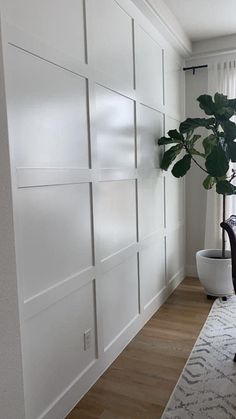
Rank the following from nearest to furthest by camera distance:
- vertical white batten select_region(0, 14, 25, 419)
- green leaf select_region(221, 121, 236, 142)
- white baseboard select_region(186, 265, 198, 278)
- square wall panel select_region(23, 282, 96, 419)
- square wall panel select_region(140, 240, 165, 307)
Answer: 1. vertical white batten select_region(0, 14, 25, 419)
2. square wall panel select_region(23, 282, 96, 419)
3. square wall panel select_region(140, 240, 165, 307)
4. green leaf select_region(221, 121, 236, 142)
5. white baseboard select_region(186, 265, 198, 278)

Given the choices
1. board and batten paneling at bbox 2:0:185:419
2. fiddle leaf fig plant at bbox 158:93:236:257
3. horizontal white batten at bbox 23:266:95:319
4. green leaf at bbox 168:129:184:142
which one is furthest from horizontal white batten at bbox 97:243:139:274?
green leaf at bbox 168:129:184:142

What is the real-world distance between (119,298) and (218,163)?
4.35 ft

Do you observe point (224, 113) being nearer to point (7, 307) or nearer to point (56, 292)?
point (56, 292)

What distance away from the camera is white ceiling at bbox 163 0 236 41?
288 cm

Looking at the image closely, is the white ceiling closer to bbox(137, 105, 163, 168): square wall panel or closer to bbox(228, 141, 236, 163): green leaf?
bbox(137, 105, 163, 168): square wall panel

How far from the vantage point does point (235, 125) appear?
9.69ft

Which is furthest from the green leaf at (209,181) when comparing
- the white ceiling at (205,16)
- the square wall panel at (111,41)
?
the white ceiling at (205,16)

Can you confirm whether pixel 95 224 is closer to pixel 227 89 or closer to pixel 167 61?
pixel 167 61

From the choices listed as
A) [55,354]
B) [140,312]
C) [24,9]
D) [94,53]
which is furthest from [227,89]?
[55,354]

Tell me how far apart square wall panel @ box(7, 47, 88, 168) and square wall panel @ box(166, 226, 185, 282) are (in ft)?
6.03

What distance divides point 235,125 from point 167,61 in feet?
3.21

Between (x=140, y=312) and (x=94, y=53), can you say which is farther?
(x=140, y=312)

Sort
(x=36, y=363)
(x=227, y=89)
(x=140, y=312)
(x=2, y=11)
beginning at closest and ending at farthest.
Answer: (x=2, y=11) < (x=36, y=363) < (x=140, y=312) < (x=227, y=89)

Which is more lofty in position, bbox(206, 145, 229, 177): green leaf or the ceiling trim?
the ceiling trim
